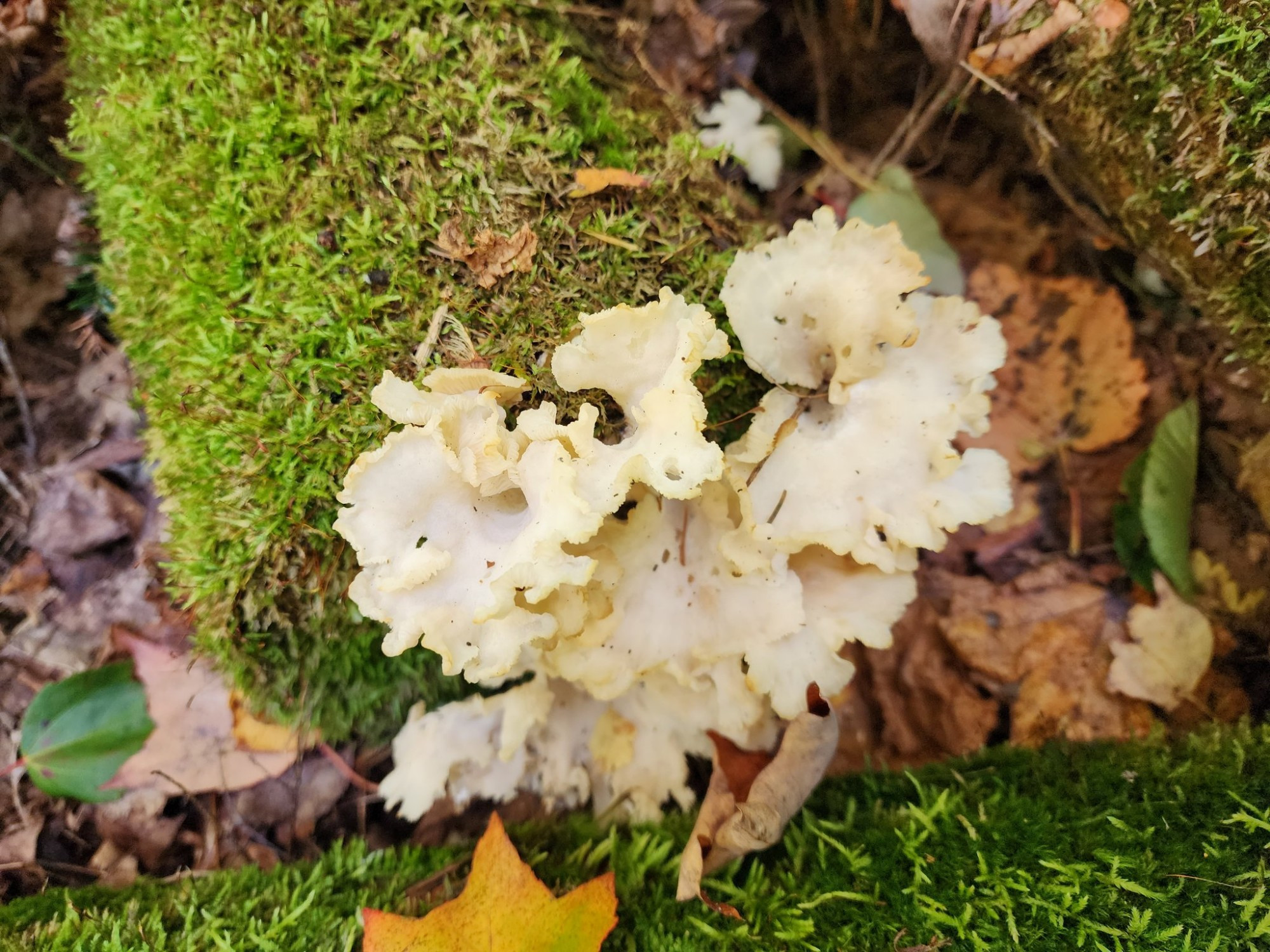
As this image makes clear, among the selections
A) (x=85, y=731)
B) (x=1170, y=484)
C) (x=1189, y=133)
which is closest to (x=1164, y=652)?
(x=1170, y=484)

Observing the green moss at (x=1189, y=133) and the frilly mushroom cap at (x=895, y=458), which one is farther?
the frilly mushroom cap at (x=895, y=458)

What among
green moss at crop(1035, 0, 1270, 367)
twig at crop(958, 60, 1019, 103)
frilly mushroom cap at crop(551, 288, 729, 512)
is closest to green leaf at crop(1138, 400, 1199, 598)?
green moss at crop(1035, 0, 1270, 367)

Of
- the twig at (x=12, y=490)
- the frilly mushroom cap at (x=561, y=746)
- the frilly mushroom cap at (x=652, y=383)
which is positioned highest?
the frilly mushroom cap at (x=652, y=383)

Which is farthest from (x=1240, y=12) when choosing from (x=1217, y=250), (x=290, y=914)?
(x=290, y=914)

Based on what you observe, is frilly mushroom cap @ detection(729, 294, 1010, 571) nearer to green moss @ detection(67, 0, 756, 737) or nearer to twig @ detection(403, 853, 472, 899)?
green moss @ detection(67, 0, 756, 737)

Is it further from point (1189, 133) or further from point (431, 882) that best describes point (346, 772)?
point (1189, 133)

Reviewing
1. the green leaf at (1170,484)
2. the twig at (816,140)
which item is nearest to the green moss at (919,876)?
the green leaf at (1170,484)

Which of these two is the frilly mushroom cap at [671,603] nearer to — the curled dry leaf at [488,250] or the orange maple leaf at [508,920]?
the orange maple leaf at [508,920]
